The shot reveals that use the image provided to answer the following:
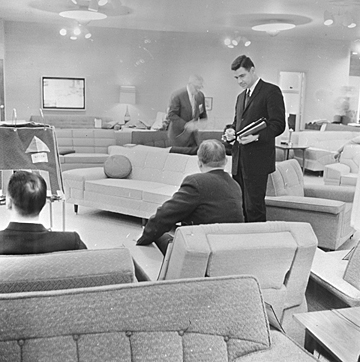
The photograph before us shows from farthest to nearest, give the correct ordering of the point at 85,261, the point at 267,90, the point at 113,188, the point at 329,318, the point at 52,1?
the point at 113,188
the point at 267,90
the point at 52,1
the point at 329,318
the point at 85,261

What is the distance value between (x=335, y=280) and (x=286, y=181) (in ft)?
4.62

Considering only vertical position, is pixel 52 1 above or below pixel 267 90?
above

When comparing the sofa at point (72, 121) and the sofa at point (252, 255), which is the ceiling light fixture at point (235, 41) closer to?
the sofa at point (72, 121)

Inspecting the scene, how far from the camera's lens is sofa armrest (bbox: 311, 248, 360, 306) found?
193 cm

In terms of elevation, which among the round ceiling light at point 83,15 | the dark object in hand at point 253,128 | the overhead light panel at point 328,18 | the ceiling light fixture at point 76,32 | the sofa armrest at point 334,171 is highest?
the overhead light panel at point 328,18

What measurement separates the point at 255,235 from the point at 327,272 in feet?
2.17

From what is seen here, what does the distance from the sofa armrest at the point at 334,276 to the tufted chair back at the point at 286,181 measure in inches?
38.2

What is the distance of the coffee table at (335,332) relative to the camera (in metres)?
1.44

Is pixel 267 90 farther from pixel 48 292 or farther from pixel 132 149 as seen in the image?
pixel 48 292

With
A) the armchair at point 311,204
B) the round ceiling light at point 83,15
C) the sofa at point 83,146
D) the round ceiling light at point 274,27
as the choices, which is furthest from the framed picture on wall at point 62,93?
the armchair at point 311,204

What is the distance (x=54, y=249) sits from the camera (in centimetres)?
165

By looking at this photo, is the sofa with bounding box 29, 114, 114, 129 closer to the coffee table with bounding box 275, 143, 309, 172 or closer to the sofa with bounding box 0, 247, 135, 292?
the coffee table with bounding box 275, 143, 309, 172

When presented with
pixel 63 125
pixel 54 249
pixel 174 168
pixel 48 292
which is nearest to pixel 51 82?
pixel 63 125

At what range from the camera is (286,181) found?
3.39m
